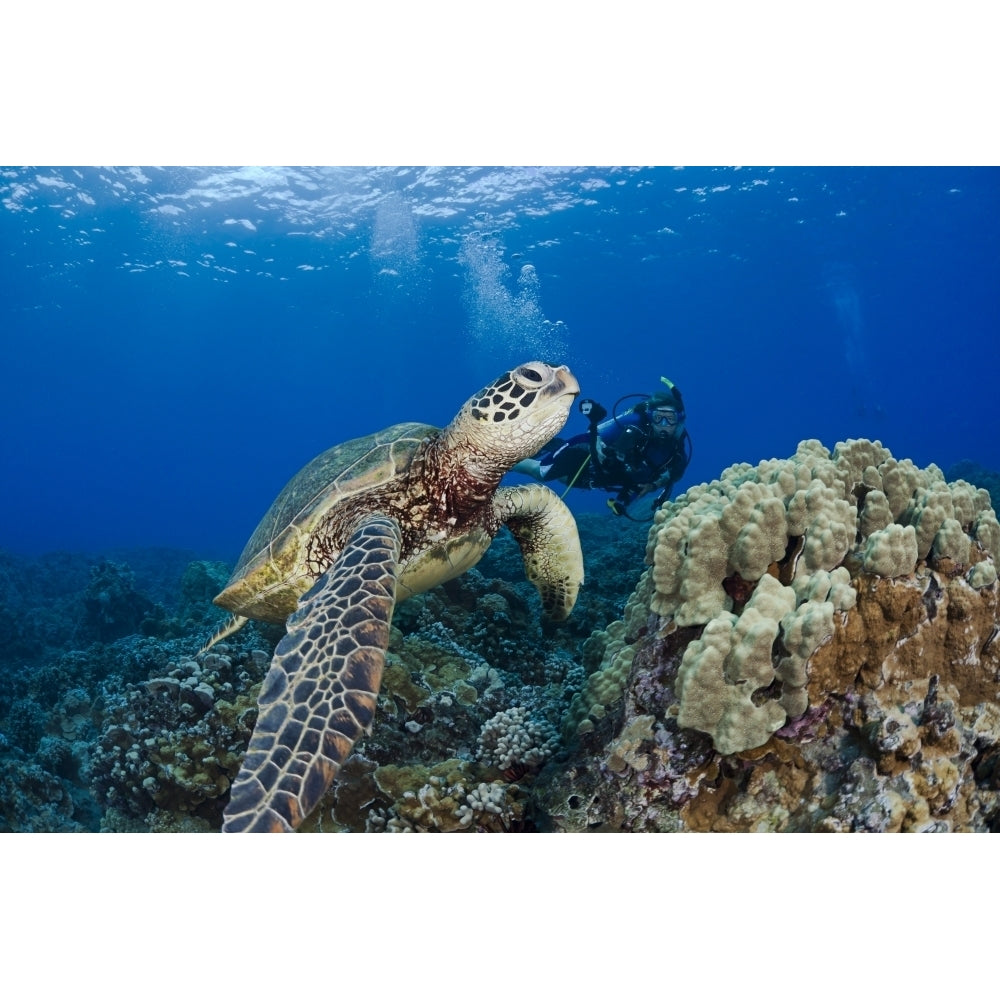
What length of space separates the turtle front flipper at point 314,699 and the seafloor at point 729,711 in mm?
A: 624

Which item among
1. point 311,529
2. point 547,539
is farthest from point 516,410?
point 311,529

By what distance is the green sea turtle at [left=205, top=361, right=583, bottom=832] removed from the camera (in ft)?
6.27

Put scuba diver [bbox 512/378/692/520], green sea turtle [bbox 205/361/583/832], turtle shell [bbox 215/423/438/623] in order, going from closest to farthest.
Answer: green sea turtle [bbox 205/361/583/832] < turtle shell [bbox 215/423/438/623] < scuba diver [bbox 512/378/692/520]

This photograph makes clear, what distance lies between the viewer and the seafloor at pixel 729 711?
1.84m

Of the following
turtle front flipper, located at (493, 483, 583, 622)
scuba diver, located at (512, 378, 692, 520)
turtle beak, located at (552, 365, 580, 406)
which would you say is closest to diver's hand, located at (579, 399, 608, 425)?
scuba diver, located at (512, 378, 692, 520)

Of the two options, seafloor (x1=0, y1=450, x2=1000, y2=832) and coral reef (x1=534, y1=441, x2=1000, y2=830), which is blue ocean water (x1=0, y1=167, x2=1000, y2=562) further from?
coral reef (x1=534, y1=441, x2=1000, y2=830)

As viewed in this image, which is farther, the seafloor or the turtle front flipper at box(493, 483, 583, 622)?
the turtle front flipper at box(493, 483, 583, 622)

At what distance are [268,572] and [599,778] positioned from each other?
2.42m

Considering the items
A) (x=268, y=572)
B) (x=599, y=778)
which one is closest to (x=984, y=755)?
(x=599, y=778)

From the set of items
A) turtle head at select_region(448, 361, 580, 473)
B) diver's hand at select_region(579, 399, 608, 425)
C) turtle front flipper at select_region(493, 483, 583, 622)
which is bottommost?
turtle front flipper at select_region(493, 483, 583, 622)

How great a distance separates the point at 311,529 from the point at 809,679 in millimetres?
2785

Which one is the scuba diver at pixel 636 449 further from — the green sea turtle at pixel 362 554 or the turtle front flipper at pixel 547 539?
the green sea turtle at pixel 362 554

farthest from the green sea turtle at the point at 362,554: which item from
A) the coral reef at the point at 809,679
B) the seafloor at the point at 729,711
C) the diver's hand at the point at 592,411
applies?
the diver's hand at the point at 592,411

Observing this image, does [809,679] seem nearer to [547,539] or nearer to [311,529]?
[547,539]
